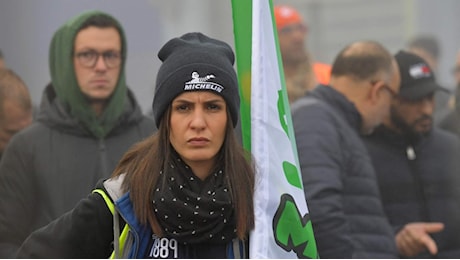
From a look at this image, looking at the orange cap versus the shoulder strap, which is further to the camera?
the orange cap

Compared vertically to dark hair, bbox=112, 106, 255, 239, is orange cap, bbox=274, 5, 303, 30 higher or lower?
higher


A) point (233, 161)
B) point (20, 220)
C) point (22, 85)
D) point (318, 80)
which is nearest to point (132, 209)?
point (233, 161)

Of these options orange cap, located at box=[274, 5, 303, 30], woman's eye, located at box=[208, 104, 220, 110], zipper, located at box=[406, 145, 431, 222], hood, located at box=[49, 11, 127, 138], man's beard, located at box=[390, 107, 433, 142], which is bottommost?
zipper, located at box=[406, 145, 431, 222]

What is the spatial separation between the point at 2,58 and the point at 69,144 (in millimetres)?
617

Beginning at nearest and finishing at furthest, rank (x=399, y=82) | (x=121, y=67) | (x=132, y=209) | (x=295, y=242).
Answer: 1. (x=132, y=209)
2. (x=295, y=242)
3. (x=121, y=67)
4. (x=399, y=82)

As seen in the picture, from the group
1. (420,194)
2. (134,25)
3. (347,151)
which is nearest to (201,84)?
(347,151)

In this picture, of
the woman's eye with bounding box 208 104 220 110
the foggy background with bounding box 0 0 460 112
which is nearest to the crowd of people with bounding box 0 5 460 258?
the woman's eye with bounding box 208 104 220 110

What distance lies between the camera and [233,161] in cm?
292

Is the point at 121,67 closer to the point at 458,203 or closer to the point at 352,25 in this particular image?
the point at 352,25

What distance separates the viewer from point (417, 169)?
501 centimetres

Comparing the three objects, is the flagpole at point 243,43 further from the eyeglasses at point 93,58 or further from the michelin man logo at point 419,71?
the michelin man logo at point 419,71

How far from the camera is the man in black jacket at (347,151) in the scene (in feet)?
14.1

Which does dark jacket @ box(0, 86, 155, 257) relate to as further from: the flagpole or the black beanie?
the black beanie

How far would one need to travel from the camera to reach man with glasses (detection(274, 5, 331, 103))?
512cm
